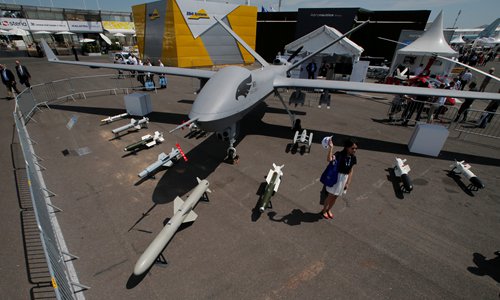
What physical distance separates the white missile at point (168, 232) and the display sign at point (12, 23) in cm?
8257

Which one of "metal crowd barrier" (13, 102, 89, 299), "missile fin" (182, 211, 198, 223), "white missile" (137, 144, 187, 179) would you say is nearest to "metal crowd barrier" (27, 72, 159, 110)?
"white missile" (137, 144, 187, 179)

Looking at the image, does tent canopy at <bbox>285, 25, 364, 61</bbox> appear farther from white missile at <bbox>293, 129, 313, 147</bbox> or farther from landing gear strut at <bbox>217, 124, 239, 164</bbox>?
landing gear strut at <bbox>217, 124, 239, 164</bbox>

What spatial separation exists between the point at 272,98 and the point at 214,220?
17442mm

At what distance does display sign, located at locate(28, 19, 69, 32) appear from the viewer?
191 ft

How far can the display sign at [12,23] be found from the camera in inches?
2142

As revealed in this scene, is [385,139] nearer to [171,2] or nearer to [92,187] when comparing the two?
[92,187]

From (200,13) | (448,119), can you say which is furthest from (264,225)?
(200,13)

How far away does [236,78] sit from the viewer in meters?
8.65

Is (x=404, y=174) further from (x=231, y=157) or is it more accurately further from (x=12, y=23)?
(x=12, y=23)

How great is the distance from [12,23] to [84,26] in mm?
15577

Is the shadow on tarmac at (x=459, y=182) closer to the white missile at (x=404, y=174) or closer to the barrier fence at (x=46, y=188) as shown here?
the white missile at (x=404, y=174)

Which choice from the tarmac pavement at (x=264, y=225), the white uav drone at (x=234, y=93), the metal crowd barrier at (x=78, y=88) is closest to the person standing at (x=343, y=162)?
the tarmac pavement at (x=264, y=225)

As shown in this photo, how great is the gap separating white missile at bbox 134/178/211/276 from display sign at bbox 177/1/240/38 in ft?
108

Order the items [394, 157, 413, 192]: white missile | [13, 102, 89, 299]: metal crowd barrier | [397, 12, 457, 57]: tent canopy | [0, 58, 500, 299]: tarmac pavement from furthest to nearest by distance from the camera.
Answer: [397, 12, 457, 57]: tent canopy < [394, 157, 413, 192]: white missile < [0, 58, 500, 299]: tarmac pavement < [13, 102, 89, 299]: metal crowd barrier
